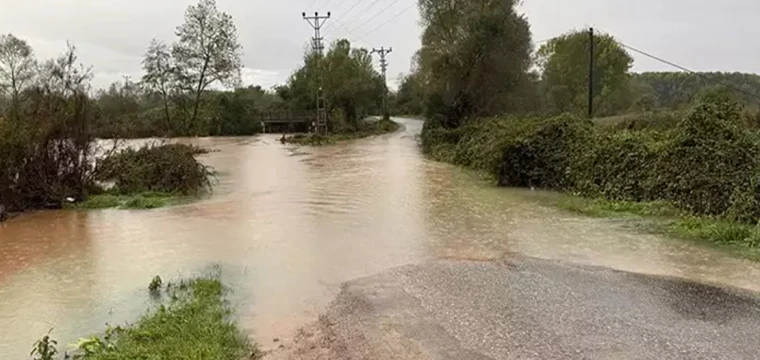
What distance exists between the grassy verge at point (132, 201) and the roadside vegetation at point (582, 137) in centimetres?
911

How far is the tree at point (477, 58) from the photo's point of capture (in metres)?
28.1

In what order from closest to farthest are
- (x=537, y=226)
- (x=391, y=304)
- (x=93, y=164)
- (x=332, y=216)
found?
(x=391, y=304) → (x=537, y=226) → (x=332, y=216) → (x=93, y=164)

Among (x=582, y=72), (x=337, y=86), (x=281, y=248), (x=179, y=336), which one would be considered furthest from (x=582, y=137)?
(x=337, y=86)

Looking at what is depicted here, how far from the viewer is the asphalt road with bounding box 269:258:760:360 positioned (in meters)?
5.26

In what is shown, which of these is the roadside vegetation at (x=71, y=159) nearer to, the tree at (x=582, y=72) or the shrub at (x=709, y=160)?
the shrub at (x=709, y=160)

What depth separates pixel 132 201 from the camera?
14773mm

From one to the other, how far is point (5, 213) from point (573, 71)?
1332 inches

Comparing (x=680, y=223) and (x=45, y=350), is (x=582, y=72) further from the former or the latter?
(x=45, y=350)

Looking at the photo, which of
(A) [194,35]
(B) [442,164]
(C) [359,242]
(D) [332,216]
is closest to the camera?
(C) [359,242]

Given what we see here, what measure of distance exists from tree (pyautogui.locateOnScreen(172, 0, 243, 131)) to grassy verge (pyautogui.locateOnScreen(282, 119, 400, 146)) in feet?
30.1

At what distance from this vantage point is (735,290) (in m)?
6.96

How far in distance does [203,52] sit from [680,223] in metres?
44.4

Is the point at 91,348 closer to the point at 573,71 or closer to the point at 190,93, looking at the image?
the point at 573,71

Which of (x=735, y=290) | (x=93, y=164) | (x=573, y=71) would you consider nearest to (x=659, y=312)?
(x=735, y=290)
